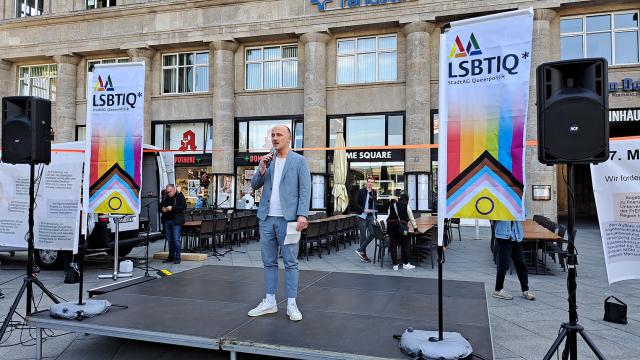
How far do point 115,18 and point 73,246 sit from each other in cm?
1909

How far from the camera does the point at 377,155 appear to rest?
64.3 feet

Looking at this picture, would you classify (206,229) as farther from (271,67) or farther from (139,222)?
(271,67)

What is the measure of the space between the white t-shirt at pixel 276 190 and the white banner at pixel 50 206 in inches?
165

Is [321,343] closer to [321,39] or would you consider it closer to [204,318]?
[204,318]

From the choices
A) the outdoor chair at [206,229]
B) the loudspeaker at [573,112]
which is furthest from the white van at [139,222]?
the loudspeaker at [573,112]

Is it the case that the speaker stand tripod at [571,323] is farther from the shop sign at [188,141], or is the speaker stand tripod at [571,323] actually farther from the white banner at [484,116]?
the shop sign at [188,141]

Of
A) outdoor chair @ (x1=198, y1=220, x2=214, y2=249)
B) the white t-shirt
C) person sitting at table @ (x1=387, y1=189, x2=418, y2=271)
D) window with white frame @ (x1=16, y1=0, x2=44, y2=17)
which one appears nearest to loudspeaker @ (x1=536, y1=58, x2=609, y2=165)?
the white t-shirt

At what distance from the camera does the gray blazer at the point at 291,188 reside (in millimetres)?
4352

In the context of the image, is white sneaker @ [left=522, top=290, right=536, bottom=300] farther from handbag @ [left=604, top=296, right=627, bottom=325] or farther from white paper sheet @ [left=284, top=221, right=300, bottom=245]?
white paper sheet @ [left=284, top=221, right=300, bottom=245]

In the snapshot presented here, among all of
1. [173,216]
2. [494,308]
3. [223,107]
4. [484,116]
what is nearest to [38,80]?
[223,107]

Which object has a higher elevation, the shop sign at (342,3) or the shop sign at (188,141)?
the shop sign at (342,3)

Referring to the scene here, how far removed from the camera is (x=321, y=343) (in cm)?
363

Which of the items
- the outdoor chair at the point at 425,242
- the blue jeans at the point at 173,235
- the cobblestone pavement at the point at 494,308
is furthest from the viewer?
the blue jeans at the point at 173,235

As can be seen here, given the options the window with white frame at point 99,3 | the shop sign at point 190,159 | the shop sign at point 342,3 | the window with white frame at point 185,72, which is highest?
the window with white frame at point 99,3
